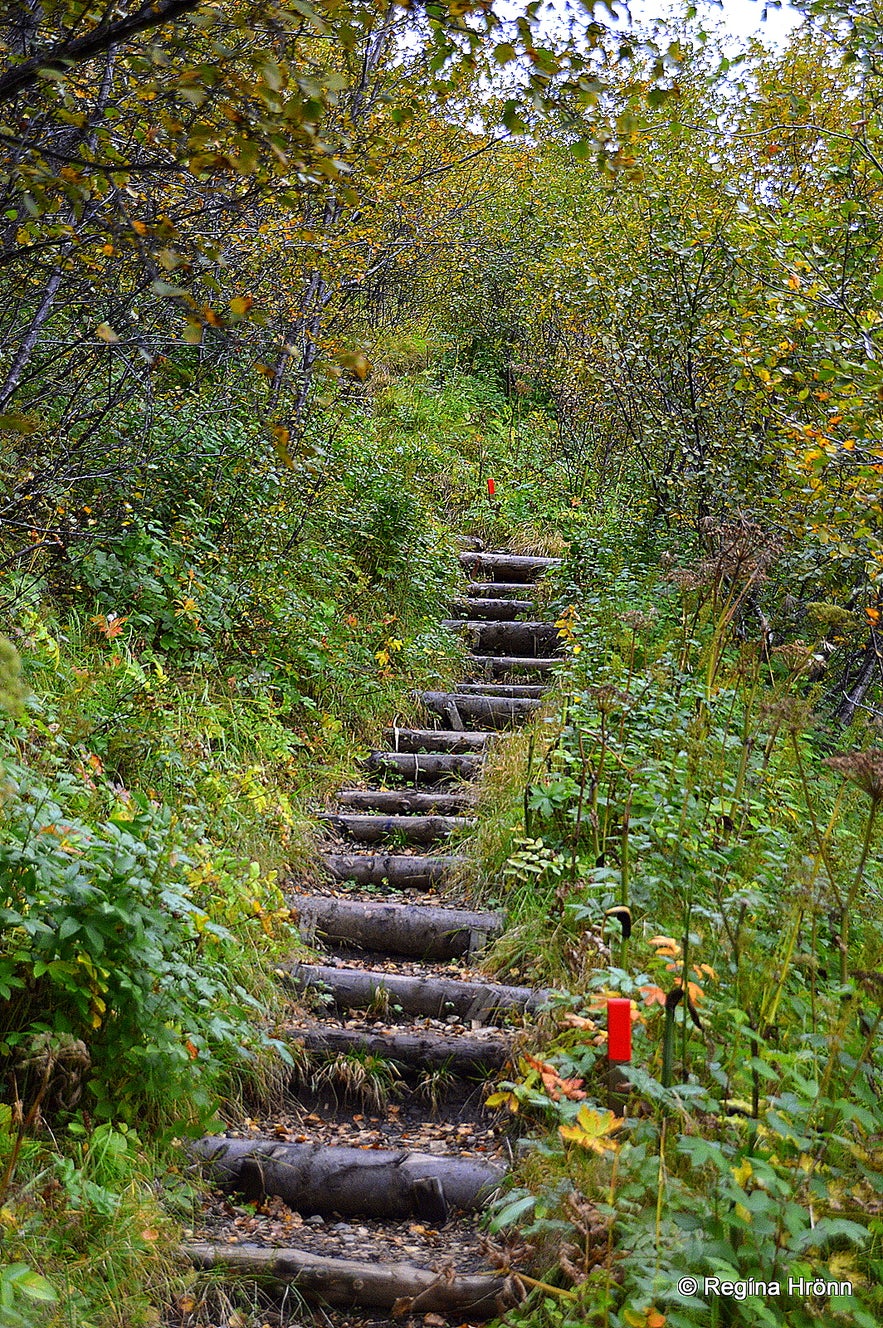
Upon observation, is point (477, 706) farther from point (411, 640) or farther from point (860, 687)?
point (860, 687)

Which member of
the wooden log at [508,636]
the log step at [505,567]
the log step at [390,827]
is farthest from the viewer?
the log step at [505,567]

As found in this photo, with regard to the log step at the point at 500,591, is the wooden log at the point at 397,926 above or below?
below

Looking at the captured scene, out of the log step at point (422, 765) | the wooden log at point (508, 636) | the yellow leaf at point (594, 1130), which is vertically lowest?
the log step at point (422, 765)

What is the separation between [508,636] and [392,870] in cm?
373

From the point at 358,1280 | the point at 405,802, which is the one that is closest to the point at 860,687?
the point at 405,802

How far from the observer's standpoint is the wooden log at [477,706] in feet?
23.3

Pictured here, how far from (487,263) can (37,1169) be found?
14110 millimetres

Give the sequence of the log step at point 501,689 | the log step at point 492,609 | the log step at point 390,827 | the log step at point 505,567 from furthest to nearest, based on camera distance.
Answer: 1. the log step at point 505,567
2. the log step at point 492,609
3. the log step at point 501,689
4. the log step at point 390,827

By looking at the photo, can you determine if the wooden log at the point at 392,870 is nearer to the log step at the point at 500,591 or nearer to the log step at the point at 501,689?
the log step at the point at 501,689

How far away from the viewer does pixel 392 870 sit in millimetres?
5121

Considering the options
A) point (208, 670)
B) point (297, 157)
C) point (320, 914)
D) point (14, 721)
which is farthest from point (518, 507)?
point (297, 157)

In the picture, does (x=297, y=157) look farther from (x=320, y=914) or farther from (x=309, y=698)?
(x=309, y=698)

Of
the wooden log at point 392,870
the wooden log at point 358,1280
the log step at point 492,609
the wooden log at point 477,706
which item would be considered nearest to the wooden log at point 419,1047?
the wooden log at point 358,1280

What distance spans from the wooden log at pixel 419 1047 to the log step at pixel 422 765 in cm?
262
